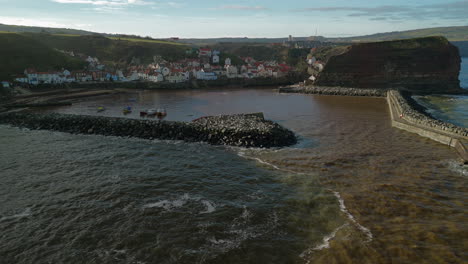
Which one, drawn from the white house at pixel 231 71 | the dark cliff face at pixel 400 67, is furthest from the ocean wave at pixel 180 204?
the white house at pixel 231 71

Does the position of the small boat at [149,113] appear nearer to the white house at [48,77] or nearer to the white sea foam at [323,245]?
the white sea foam at [323,245]

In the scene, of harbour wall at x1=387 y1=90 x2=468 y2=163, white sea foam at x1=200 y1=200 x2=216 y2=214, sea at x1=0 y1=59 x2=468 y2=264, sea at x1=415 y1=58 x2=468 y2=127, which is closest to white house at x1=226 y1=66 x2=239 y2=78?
sea at x1=415 y1=58 x2=468 y2=127

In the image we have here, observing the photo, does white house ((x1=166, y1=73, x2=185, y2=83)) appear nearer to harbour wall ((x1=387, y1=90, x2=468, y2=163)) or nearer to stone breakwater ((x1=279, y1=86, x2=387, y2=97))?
stone breakwater ((x1=279, y1=86, x2=387, y2=97))

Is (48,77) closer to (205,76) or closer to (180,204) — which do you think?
(205,76)

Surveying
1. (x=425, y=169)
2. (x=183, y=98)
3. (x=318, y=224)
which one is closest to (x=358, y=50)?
(x=183, y=98)

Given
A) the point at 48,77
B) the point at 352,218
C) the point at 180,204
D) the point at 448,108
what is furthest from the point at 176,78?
the point at 352,218

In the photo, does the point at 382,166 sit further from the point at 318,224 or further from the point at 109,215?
the point at 109,215
